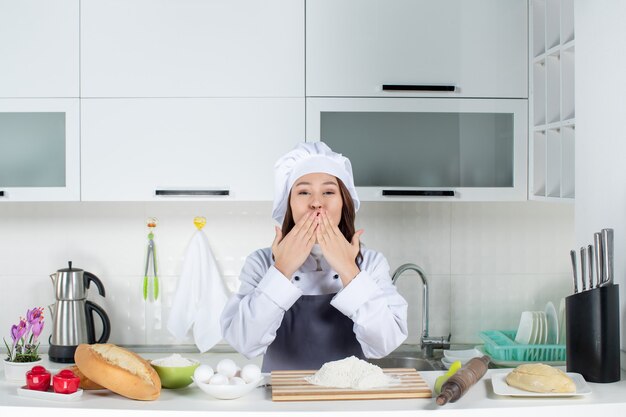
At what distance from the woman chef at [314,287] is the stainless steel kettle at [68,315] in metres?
0.90

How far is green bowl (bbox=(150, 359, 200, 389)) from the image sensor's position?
137 centimetres

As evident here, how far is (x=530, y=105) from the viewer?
2496 millimetres

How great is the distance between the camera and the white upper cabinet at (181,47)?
243 cm

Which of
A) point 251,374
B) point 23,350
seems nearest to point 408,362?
point 23,350

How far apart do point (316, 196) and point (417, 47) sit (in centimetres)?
84

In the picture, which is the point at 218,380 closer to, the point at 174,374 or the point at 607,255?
the point at 174,374

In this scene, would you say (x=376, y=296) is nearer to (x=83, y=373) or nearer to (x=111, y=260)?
(x=83, y=373)

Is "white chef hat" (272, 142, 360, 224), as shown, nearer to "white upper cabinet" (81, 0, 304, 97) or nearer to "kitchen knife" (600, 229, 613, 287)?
"white upper cabinet" (81, 0, 304, 97)

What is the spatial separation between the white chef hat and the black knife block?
0.69 meters

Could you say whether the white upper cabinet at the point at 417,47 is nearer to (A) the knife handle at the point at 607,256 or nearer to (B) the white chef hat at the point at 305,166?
(B) the white chef hat at the point at 305,166

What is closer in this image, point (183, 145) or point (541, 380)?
point (541, 380)

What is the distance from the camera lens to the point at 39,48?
7.97 feet

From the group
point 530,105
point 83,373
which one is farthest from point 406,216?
point 83,373

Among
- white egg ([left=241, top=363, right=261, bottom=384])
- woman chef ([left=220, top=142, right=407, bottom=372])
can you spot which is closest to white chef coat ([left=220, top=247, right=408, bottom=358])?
woman chef ([left=220, top=142, right=407, bottom=372])
